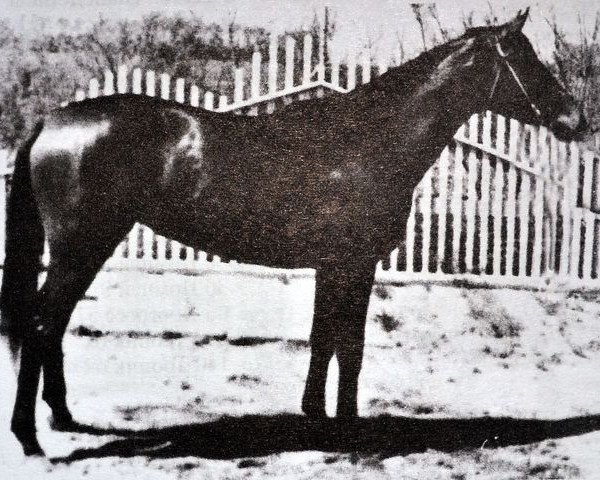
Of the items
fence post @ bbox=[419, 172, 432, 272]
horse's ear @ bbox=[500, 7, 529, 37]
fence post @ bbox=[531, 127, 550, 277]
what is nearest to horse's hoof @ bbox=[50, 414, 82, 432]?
fence post @ bbox=[419, 172, 432, 272]

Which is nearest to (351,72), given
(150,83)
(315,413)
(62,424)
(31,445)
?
(150,83)

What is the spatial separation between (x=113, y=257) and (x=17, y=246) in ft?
1.20

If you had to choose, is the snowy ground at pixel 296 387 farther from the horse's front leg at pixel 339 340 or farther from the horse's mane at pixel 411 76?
the horse's mane at pixel 411 76

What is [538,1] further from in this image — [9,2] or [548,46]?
[9,2]

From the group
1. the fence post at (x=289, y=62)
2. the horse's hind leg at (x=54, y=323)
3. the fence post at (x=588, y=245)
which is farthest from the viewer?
the fence post at (x=588, y=245)

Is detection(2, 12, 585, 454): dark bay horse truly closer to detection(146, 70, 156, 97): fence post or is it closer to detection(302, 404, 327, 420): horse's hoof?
detection(302, 404, 327, 420): horse's hoof

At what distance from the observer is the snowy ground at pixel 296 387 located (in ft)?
6.73

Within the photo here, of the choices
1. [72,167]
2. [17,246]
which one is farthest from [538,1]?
[17,246]

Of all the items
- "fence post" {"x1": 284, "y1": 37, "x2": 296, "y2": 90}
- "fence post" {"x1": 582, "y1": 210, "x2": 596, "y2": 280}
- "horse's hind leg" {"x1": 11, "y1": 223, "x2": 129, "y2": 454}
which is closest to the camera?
"horse's hind leg" {"x1": 11, "y1": 223, "x2": 129, "y2": 454}

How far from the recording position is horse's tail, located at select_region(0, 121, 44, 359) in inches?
80.0

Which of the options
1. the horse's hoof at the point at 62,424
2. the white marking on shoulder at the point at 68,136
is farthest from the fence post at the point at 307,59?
the horse's hoof at the point at 62,424

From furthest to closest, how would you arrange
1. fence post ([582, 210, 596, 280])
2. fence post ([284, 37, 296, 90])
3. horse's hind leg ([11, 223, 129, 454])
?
fence post ([582, 210, 596, 280])
fence post ([284, 37, 296, 90])
horse's hind leg ([11, 223, 129, 454])

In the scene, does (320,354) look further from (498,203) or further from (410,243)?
(498,203)

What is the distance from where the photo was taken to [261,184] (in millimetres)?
2055
